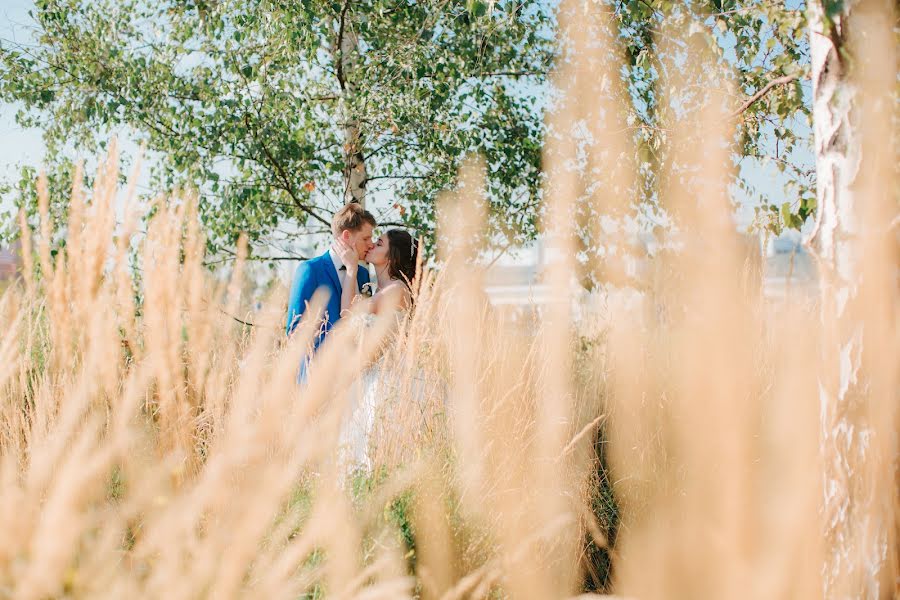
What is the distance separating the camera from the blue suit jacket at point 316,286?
3.84 m

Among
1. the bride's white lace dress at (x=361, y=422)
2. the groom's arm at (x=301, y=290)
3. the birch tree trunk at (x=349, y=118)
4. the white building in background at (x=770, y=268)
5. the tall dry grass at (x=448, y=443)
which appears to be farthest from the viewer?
the birch tree trunk at (x=349, y=118)

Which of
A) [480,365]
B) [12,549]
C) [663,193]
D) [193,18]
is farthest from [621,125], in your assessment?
[193,18]

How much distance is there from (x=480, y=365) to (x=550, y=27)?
3779 mm

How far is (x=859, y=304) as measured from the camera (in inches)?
69.8

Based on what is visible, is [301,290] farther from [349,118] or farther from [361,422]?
[349,118]

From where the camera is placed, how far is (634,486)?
9.87 ft

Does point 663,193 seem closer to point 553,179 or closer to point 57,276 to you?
point 553,179

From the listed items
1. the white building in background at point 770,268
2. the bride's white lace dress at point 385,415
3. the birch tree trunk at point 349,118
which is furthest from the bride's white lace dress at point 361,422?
the birch tree trunk at point 349,118

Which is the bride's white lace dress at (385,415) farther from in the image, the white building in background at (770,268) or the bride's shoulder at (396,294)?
the bride's shoulder at (396,294)

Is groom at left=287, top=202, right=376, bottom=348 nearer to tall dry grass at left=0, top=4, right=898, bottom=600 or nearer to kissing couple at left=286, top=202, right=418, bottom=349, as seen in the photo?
kissing couple at left=286, top=202, right=418, bottom=349

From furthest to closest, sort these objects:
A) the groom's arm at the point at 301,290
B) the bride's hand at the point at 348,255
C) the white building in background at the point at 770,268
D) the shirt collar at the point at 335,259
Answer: the shirt collar at the point at 335,259, the bride's hand at the point at 348,255, the groom's arm at the point at 301,290, the white building in background at the point at 770,268

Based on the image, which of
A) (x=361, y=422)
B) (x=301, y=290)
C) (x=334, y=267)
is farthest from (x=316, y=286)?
(x=361, y=422)

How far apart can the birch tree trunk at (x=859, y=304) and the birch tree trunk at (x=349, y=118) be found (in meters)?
3.54

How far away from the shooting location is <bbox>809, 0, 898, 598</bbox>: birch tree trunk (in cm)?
173
